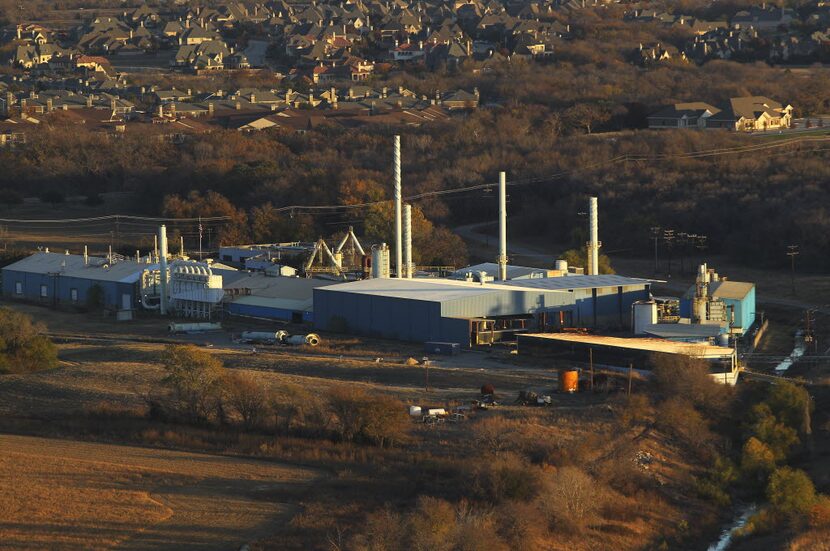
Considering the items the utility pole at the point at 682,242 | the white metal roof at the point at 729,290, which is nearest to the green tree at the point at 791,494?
the white metal roof at the point at 729,290

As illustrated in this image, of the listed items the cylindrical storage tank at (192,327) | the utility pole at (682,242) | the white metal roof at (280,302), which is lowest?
the cylindrical storage tank at (192,327)

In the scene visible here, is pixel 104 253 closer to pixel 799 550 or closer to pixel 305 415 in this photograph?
pixel 305 415

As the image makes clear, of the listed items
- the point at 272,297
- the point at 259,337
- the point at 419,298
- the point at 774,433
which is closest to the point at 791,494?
the point at 774,433

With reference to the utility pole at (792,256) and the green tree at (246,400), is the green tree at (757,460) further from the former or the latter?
the utility pole at (792,256)

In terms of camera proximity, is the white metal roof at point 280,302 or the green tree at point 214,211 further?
the green tree at point 214,211

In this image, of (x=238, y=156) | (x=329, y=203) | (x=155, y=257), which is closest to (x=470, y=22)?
(x=238, y=156)

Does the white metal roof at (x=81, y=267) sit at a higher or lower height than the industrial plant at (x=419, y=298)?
higher

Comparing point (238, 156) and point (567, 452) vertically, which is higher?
point (238, 156)

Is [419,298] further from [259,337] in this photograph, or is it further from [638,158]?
[638,158]
